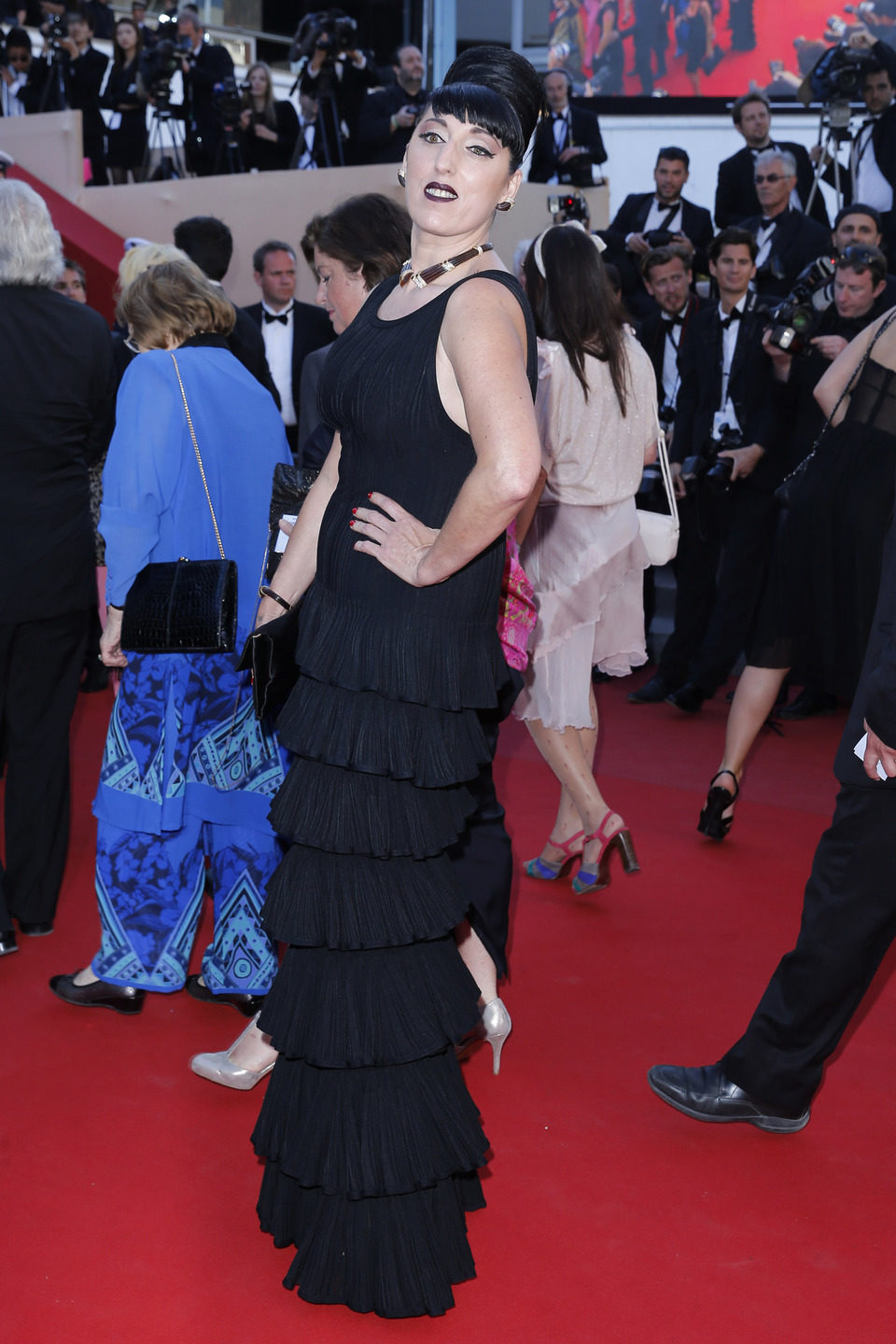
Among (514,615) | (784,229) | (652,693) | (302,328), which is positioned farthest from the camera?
(784,229)

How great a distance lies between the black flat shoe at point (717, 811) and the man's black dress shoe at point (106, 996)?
186 centimetres

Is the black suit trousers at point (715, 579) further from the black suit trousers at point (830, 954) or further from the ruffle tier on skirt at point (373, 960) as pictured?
the ruffle tier on skirt at point (373, 960)

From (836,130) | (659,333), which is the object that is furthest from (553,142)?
(659,333)

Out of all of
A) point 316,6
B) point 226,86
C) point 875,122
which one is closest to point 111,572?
point 875,122

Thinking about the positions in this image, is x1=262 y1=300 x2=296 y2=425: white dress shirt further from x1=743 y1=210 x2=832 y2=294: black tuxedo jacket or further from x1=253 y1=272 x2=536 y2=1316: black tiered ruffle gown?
x1=253 y1=272 x2=536 y2=1316: black tiered ruffle gown

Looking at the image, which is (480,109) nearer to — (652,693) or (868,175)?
(652,693)

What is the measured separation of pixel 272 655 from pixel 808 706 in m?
4.16

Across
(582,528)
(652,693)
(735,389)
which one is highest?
(735,389)

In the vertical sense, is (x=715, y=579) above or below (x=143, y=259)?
below

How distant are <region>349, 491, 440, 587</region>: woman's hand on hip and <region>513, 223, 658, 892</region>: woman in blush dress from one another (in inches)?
63.8

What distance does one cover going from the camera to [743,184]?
784 centimetres

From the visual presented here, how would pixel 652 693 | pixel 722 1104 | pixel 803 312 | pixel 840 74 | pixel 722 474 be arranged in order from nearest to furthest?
pixel 722 1104
pixel 803 312
pixel 722 474
pixel 652 693
pixel 840 74

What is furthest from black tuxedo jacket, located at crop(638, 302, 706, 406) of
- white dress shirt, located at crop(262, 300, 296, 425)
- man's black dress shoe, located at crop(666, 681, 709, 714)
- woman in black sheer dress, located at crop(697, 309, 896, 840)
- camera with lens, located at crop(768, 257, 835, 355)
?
woman in black sheer dress, located at crop(697, 309, 896, 840)

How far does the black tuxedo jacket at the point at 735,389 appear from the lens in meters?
5.61
